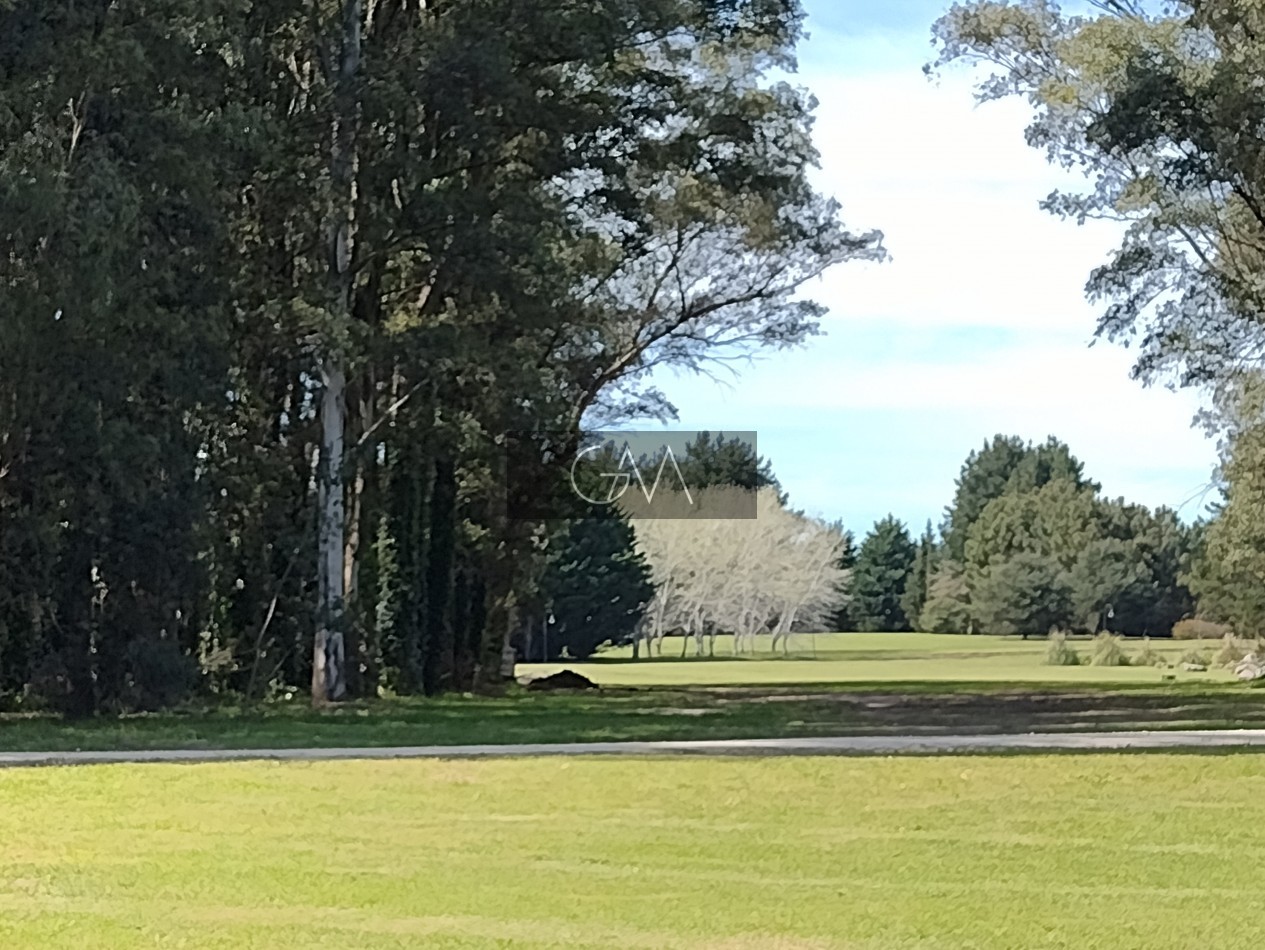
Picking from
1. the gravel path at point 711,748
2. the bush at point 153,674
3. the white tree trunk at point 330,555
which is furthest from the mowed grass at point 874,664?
the gravel path at point 711,748

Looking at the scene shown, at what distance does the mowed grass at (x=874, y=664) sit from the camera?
190 ft

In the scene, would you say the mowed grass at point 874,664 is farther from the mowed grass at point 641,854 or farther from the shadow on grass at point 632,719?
the mowed grass at point 641,854

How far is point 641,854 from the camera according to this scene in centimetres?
1266

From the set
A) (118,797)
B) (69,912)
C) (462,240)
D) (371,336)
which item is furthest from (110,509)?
(69,912)

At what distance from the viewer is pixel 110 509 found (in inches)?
1106

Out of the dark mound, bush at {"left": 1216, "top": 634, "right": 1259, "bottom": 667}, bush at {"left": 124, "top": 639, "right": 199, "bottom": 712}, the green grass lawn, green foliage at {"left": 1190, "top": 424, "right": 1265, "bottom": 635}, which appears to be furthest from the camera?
bush at {"left": 1216, "top": 634, "right": 1259, "bottom": 667}

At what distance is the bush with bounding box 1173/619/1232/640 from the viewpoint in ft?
271

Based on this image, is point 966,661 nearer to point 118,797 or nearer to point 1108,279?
point 1108,279

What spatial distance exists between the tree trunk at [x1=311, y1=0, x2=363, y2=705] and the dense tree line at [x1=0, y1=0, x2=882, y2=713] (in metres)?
0.07

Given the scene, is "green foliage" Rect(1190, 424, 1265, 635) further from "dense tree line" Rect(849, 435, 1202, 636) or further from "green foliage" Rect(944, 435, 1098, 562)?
"green foliage" Rect(944, 435, 1098, 562)

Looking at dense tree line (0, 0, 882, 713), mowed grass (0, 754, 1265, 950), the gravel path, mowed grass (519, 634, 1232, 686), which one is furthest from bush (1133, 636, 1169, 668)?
mowed grass (0, 754, 1265, 950)

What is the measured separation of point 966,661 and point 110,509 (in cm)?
5732

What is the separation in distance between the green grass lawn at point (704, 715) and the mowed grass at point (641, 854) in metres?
5.24

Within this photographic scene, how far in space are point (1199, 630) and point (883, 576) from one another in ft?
95.0
